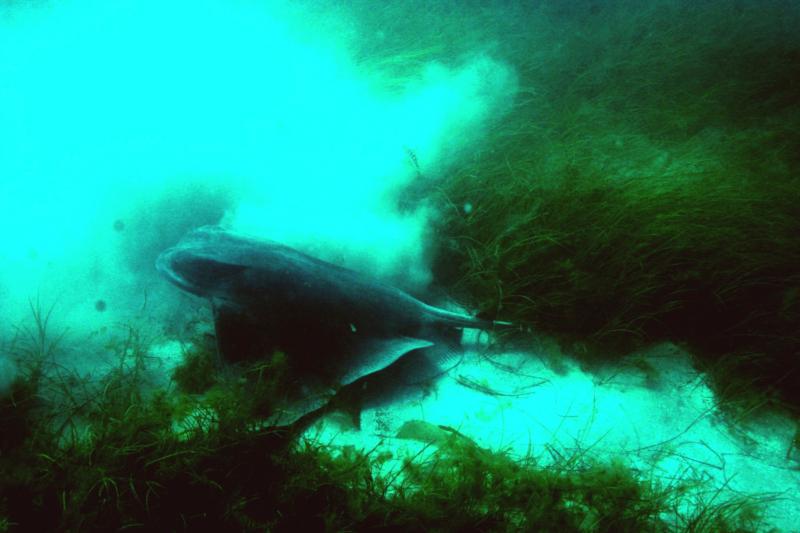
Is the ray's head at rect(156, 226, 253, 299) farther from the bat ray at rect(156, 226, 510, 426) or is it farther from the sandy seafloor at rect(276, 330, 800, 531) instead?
the sandy seafloor at rect(276, 330, 800, 531)

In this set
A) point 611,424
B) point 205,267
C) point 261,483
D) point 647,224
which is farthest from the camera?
point 647,224

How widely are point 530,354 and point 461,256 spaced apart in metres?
1.19

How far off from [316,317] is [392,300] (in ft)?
2.04

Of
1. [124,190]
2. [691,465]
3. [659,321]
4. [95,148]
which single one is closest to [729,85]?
[659,321]

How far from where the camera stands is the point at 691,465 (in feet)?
7.99

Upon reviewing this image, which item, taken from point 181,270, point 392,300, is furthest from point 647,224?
point 181,270

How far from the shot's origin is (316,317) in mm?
2777

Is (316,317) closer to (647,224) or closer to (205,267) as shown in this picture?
(205,267)

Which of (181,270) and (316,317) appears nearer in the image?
(316,317)

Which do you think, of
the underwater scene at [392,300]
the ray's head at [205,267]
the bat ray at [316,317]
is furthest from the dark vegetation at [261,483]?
the ray's head at [205,267]

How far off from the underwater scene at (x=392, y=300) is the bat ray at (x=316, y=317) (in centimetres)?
2

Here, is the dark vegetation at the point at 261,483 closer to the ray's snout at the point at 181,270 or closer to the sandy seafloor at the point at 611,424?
the sandy seafloor at the point at 611,424

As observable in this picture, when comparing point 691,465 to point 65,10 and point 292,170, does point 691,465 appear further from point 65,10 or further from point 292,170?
point 65,10

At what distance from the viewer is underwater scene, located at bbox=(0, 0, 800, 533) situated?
205 centimetres
